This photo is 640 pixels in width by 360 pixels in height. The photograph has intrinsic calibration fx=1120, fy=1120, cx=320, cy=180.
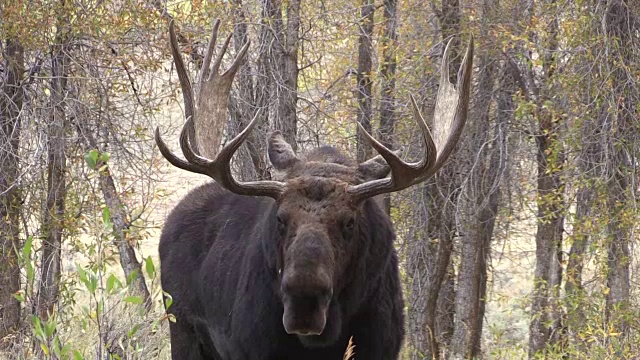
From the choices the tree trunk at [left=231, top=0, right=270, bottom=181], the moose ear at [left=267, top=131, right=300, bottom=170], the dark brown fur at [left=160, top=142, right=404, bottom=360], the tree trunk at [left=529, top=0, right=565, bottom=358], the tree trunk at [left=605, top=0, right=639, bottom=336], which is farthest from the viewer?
the tree trunk at [left=529, top=0, right=565, bottom=358]

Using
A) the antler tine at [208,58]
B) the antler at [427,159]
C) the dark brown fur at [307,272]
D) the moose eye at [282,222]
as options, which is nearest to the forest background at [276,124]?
the antler tine at [208,58]

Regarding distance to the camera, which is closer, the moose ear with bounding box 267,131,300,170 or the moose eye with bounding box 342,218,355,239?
the moose eye with bounding box 342,218,355,239

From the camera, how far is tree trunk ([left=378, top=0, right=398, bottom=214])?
13.7 metres

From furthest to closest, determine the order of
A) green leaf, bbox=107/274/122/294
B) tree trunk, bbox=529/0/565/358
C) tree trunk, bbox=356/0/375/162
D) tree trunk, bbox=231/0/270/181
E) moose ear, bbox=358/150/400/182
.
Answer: tree trunk, bbox=356/0/375/162 → tree trunk, bbox=529/0/565/358 → tree trunk, bbox=231/0/270/181 → moose ear, bbox=358/150/400/182 → green leaf, bbox=107/274/122/294

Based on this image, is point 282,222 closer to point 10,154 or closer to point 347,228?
point 347,228

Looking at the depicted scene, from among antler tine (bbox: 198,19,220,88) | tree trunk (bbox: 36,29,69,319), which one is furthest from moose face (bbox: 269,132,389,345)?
tree trunk (bbox: 36,29,69,319)

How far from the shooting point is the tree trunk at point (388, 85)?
44.8 feet

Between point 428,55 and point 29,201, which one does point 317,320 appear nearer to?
point 29,201

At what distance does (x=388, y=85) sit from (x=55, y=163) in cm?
559

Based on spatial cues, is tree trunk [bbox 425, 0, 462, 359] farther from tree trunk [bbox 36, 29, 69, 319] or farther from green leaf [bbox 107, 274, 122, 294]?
green leaf [bbox 107, 274, 122, 294]

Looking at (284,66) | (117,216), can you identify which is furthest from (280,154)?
(117,216)

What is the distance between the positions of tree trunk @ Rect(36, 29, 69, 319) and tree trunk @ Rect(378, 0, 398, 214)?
4635 millimetres

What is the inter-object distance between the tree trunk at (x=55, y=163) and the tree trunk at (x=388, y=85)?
4635mm

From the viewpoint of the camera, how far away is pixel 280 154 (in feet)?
23.7
